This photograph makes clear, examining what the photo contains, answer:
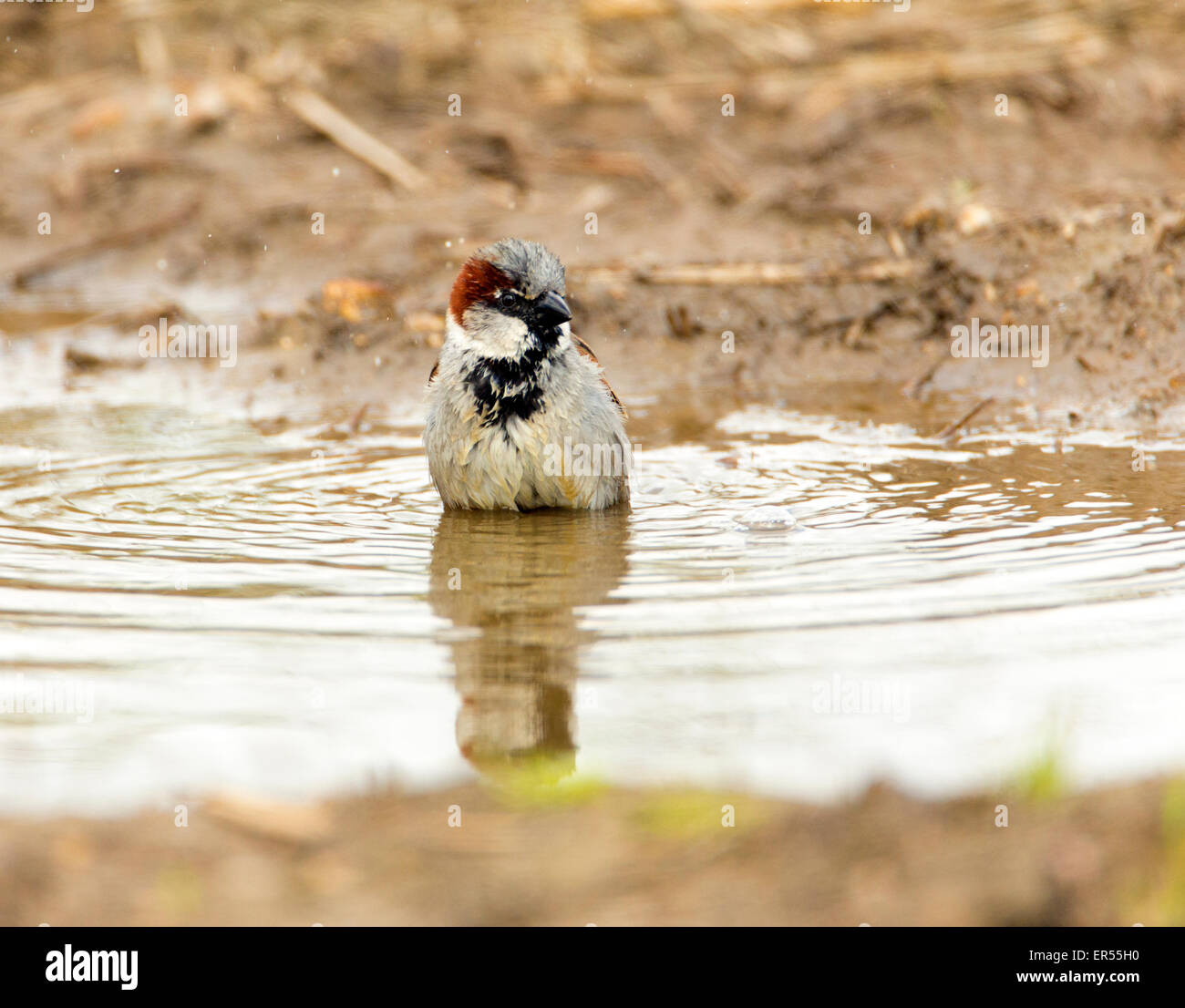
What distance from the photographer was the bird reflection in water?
11.2 feet

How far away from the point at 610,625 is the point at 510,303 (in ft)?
5.85

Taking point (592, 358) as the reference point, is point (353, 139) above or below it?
above

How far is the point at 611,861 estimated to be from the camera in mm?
2846

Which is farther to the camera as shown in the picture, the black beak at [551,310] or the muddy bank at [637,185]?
the muddy bank at [637,185]

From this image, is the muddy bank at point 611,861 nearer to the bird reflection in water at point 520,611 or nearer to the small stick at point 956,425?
the bird reflection in water at point 520,611

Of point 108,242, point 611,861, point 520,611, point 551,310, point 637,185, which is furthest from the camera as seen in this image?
point 108,242

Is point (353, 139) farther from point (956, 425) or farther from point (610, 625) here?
point (610, 625)

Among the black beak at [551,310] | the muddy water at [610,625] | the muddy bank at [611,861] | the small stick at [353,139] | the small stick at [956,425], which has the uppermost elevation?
the small stick at [353,139]

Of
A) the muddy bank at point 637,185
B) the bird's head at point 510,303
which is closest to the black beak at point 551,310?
the bird's head at point 510,303

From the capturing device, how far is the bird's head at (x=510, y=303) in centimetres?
551

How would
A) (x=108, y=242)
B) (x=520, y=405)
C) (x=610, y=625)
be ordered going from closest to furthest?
(x=610, y=625), (x=520, y=405), (x=108, y=242)

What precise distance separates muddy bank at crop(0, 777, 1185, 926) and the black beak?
2675 mm

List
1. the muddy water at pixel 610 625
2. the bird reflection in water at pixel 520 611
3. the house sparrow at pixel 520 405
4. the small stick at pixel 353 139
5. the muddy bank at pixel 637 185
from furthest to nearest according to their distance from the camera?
the small stick at pixel 353 139 < the muddy bank at pixel 637 185 < the house sparrow at pixel 520 405 < the bird reflection in water at pixel 520 611 < the muddy water at pixel 610 625

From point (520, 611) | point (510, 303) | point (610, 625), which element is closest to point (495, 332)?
point (510, 303)
